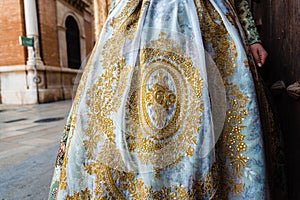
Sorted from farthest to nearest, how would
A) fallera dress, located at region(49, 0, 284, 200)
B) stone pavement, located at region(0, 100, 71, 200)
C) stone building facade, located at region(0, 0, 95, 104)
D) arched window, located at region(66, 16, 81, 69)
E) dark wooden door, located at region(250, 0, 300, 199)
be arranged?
arched window, located at region(66, 16, 81, 69)
stone building facade, located at region(0, 0, 95, 104)
stone pavement, located at region(0, 100, 71, 200)
dark wooden door, located at region(250, 0, 300, 199)
fallera dress, located at region(49, 0, 284, 200)

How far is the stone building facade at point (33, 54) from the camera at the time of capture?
22.6 ft

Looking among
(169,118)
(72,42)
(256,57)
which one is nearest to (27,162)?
(169,118)

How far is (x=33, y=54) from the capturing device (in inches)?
273

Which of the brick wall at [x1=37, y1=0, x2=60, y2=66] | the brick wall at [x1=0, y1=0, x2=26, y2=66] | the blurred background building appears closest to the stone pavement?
the blurred background building

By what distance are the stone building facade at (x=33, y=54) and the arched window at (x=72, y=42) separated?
808 mm

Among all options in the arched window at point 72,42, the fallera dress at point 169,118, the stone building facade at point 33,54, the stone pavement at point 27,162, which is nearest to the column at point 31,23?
the stone building facade at point 33,54

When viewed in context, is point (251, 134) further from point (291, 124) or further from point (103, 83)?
point (103, 83)

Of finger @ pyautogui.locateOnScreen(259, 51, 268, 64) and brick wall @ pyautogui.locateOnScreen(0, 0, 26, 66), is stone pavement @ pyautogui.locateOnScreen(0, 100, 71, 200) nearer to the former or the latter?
finger @ pyautogui.locateOnScreen(259, 51, 268, 64)

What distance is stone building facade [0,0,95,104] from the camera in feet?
22.6

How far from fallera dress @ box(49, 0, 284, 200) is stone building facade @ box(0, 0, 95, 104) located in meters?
7.05

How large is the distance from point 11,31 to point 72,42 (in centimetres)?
271

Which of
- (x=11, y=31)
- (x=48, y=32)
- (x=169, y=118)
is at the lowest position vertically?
(x=169, y=118)

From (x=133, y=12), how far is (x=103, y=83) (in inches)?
11.9

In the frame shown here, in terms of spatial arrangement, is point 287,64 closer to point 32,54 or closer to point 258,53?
point 258,53
